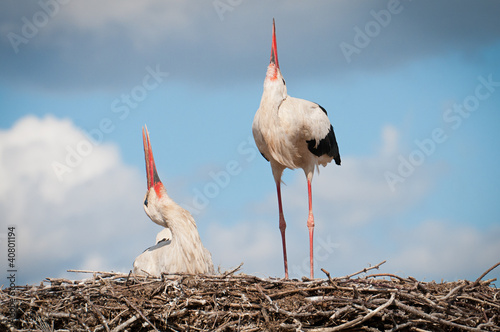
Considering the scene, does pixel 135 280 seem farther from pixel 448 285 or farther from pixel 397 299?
pixel 448 285

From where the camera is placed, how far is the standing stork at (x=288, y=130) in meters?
7.29

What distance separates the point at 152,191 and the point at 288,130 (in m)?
1.71

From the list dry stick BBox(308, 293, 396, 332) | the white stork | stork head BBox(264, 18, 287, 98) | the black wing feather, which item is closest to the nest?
dry stick BBox(308, 293, 396, 332)

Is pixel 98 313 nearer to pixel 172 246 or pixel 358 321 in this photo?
pixel 172 246

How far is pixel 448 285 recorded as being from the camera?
233 inches

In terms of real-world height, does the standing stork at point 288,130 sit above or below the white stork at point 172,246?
above

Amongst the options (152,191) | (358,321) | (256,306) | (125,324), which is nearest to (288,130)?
(152,191)

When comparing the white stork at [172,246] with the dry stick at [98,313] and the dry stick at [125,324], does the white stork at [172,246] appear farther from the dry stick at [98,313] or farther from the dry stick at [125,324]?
the dry stick at [125,324]

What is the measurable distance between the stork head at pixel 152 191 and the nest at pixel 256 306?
5.82ft

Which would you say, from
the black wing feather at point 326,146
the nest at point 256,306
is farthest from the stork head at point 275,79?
the nest at point 256,306

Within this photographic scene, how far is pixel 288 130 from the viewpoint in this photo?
23.9ft

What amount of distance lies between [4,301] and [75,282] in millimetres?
610

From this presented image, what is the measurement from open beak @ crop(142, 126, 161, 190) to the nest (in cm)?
213

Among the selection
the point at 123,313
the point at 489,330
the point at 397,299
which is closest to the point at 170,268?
the point at 123,313
